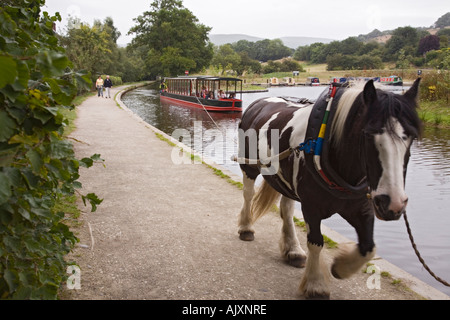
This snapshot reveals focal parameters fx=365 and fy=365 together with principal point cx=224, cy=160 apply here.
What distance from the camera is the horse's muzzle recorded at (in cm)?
222

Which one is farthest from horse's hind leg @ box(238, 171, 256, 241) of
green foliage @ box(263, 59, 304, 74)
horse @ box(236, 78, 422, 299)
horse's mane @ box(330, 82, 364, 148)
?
green foliage @ box(263, 59, 304, 74)

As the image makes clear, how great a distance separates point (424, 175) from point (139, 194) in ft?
21.5

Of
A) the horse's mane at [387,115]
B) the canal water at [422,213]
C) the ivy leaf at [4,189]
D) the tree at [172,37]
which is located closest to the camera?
the ivy leaf at [4,189]

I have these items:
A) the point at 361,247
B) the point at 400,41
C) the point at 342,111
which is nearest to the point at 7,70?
the point at 342,111

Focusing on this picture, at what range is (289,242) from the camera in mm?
3939

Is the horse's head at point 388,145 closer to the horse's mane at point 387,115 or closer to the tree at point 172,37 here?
the horse's mane at point 387,115

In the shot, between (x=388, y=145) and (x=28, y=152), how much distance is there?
2060 mm

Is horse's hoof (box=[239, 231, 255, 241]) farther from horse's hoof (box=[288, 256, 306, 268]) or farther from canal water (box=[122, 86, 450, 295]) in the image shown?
canal water (box=[122, 86, 450, 295])

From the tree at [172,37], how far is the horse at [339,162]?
2332 inches

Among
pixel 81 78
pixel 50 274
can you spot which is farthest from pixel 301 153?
pixel 50 274

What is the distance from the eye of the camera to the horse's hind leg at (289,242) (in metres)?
3.82

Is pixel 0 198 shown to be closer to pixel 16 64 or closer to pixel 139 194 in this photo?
pixel 16 64

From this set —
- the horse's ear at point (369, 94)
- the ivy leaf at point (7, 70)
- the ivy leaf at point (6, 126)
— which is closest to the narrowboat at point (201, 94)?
the horse's ear at point (369, 94)

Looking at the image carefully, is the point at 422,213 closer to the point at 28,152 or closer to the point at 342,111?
the point at 342,111
